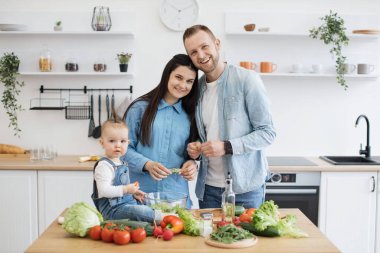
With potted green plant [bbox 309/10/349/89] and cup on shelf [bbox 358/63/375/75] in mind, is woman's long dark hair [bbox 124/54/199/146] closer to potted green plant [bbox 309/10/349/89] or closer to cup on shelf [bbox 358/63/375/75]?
potted green plant [bbox 309/10/349/89]

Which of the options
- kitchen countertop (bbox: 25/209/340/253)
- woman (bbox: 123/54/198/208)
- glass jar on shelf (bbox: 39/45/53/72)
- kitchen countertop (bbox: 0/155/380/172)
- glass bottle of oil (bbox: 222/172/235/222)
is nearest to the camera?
kitchen countertop (bbox: 25/209/340/253)

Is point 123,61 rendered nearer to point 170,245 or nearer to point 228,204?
point 228,204

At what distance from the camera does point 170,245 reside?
1.90 meters

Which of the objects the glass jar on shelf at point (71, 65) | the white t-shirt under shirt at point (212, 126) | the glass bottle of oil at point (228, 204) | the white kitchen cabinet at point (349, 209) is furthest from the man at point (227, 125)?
the glass jar on shelf at point (71, 65)


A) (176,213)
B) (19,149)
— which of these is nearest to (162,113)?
(176,213)

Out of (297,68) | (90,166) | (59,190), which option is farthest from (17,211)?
(297,68)

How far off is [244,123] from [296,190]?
1.42 m

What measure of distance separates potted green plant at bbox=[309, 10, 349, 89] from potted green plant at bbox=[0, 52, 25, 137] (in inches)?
101

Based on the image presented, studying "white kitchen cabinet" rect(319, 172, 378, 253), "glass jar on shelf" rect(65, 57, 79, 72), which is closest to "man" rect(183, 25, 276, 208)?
"white kitchen cabinet" rect(319, 172, 378, 253)

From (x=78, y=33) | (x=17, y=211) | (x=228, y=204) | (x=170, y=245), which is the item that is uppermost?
(x=78, y=33)

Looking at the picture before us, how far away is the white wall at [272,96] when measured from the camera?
426cm

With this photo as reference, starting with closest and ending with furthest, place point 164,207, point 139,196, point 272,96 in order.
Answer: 1. point 164,207
2. point 139,196
3. point 272,96

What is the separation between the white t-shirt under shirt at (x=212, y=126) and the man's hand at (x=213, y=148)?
8.7 inches

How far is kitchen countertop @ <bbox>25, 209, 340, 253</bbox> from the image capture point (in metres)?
1.85
